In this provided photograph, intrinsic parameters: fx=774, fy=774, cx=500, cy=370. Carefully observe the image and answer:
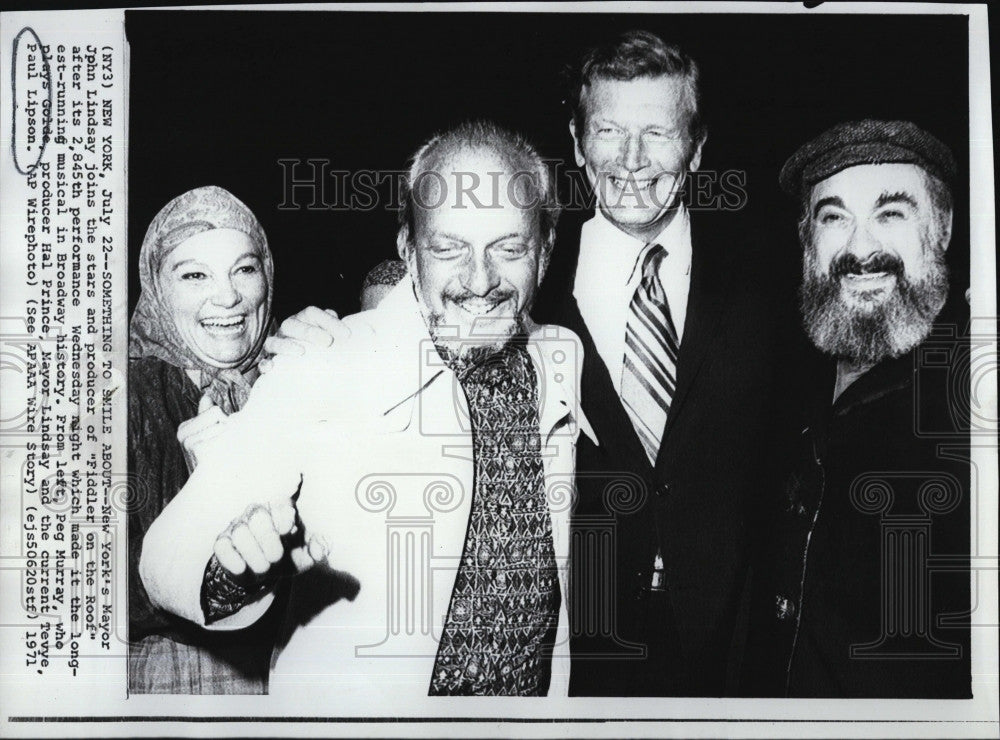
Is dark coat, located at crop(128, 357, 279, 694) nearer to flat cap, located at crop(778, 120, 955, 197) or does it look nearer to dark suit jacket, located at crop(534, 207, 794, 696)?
dark suit jacket, located at crop(534, 207, 794, 696)

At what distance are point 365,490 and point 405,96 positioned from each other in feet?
2.46

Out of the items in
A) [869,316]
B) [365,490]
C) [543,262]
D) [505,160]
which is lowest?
[365,490]

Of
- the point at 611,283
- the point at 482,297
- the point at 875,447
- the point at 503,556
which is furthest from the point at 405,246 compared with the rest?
the point at 875,447

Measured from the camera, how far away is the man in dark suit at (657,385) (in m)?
1.44

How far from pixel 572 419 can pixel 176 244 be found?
0.82 m

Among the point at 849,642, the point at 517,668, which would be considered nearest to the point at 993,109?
the point at 849,642

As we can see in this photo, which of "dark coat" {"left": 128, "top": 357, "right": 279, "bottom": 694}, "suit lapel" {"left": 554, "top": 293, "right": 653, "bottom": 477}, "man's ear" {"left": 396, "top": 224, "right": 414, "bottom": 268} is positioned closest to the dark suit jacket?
"suit lapel" {"left": 554, "top": 293, "right": 653, "bottom": 477}

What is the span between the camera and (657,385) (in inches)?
57.1

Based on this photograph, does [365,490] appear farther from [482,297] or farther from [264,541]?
[482,297]

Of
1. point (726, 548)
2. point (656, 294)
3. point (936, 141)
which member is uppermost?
→ point (936, 141)

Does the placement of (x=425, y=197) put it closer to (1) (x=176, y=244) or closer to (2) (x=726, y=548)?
(1) (x=176, y=244)

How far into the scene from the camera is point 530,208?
4.78 feet

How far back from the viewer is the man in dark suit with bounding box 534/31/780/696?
144 centimetres

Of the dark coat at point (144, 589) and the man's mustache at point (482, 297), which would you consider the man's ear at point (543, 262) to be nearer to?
the man's mustache at point (482, 297)
